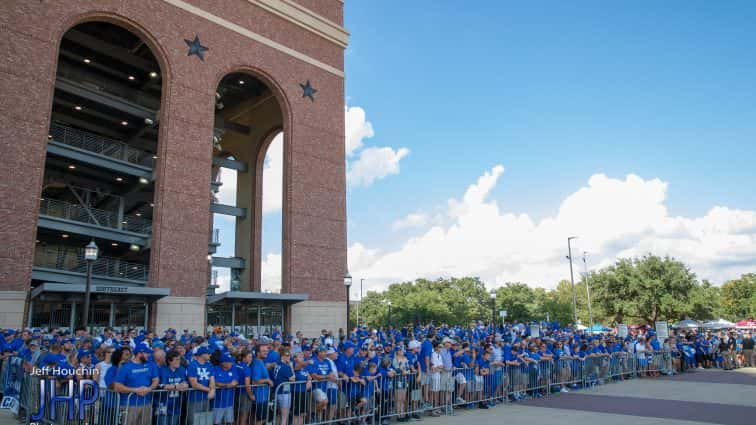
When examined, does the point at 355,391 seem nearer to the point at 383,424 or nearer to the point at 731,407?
the point at 383,424

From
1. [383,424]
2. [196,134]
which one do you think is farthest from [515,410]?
[196,134]

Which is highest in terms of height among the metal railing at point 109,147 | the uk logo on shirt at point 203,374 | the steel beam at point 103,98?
the steel beam at point 103,98

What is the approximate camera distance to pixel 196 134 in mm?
26688

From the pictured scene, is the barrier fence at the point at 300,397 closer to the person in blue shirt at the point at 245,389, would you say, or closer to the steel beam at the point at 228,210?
the person in blue shirt at the point at 245,389

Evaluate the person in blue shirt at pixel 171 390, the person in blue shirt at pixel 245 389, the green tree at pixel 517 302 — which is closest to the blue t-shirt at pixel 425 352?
the person in blue shirt at pixel 245 389

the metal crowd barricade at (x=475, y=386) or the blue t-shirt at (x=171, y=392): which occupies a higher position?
the blue t-shirt at (x=171, y=392)

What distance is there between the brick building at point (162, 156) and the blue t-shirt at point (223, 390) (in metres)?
14.7

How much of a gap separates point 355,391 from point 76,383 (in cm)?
519

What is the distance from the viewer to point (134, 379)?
8.14 meters

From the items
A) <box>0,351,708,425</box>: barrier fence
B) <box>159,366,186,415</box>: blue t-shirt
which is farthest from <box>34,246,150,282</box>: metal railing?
<box>159,366,186,415</box>: blue t-shirt

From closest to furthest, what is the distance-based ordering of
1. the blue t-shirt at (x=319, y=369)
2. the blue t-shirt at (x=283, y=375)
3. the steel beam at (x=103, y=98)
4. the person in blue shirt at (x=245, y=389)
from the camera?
1. the person in blue shirt at (x=245, y=389)
2. the blue t-shirt at (x=283, y=375)
3. the blue t-shirt at (x=319, y=369)
4. the steel beam at (x=103, y=98)

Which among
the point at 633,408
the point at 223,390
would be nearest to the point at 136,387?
the point at 223,390

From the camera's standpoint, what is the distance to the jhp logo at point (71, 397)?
845 cm

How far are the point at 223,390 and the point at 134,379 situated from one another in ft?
4.91
